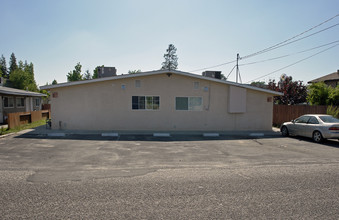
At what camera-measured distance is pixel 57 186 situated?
4.31 meters

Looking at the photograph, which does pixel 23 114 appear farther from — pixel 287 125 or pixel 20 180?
pixel 287 125

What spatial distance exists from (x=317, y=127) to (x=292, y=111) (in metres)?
6.50

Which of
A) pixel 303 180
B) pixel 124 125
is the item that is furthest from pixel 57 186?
pixel 124 125

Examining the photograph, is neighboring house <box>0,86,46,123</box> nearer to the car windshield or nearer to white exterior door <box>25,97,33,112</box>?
white exterior door <box>25,97,33,112</box>

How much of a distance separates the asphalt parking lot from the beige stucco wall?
18.9 feet

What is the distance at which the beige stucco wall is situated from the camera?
1343 cm

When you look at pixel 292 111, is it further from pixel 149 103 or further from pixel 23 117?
pixel 23 117

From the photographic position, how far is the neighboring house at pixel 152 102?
13414 millimetres

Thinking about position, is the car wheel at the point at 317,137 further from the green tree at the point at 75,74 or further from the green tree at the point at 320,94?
the green tree at the point at 75,74

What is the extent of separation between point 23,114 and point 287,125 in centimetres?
1987

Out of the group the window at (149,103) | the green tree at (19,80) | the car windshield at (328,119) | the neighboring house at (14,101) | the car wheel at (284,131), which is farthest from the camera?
the green tree at (19,80)

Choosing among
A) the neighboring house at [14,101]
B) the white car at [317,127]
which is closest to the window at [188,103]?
the white car at [317,127]

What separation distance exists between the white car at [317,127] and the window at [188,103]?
5.83 m

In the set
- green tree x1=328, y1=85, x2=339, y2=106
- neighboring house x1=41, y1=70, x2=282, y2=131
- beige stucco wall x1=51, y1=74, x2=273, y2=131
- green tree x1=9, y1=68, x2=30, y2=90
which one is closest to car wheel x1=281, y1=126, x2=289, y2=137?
neighboring house x1=41, y1=70, x2=282, y2=131
